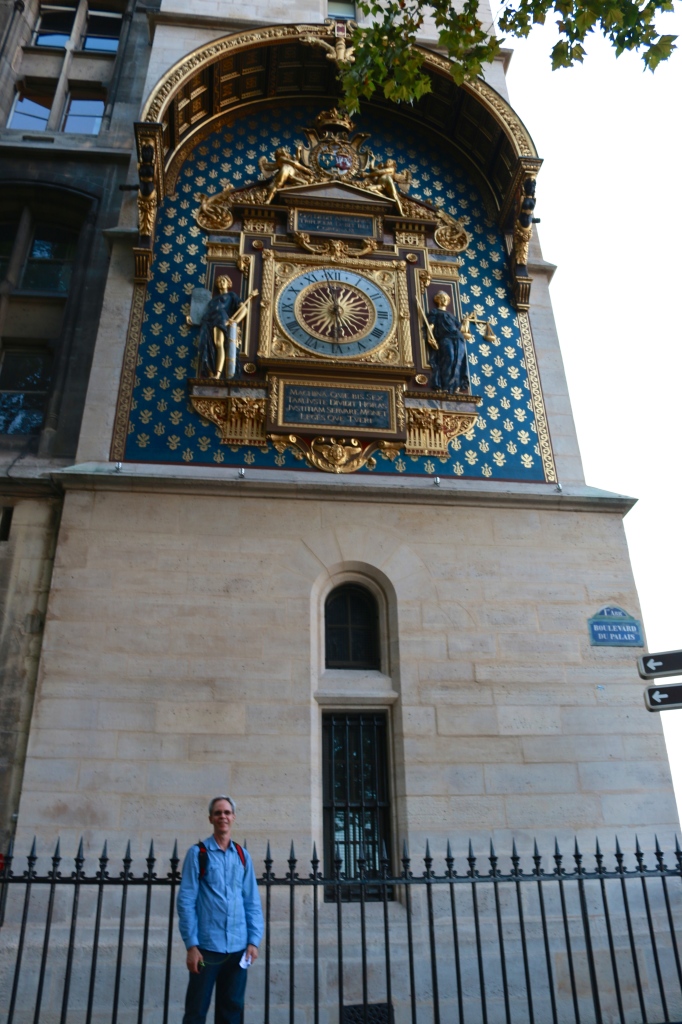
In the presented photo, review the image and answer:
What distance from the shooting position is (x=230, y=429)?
36.7 ft

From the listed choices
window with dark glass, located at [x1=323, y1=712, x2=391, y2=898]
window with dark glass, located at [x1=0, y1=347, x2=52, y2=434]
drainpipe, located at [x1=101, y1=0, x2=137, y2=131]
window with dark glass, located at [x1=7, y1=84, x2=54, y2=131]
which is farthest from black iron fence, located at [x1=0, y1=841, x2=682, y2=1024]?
window with dark glass, located at [x1=7, y1=84, x2=54, y2=131]

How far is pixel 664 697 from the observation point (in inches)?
249

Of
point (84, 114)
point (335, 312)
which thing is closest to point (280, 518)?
point (335, 312)

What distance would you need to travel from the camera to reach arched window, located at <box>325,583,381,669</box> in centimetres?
1025

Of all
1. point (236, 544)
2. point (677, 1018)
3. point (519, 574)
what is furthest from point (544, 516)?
point (677, 1018)

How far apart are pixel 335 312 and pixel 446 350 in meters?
1.74

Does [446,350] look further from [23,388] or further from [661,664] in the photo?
[661,664]

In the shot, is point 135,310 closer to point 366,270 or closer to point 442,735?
point 366,270

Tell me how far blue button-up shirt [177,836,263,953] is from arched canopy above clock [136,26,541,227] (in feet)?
34.5

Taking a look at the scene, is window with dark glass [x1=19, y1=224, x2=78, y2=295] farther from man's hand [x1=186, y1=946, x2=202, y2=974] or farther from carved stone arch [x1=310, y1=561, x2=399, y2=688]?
man's hand [x1=186, y1=946, x2=202, y2=974]

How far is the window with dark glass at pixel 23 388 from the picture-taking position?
1186 centimetres

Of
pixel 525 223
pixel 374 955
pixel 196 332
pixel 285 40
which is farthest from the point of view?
pixel 285 40

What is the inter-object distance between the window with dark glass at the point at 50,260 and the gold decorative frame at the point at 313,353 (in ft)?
11.3

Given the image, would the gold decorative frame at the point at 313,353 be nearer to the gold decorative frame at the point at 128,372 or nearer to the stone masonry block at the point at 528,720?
the gold decorative frame at the point at 128,372
